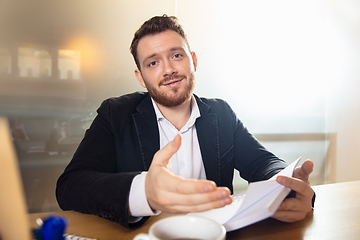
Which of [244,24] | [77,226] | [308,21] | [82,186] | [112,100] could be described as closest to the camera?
[77,226]

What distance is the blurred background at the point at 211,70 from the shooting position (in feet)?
6.75

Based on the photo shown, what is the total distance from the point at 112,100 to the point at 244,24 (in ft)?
5.86

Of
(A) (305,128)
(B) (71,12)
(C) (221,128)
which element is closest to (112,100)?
(C) (221,128)

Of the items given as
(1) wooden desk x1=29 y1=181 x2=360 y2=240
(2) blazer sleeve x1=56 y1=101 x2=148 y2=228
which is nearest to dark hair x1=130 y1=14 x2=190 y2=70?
(2) blazer sleeve x1=56 y1=101 x2=148 y2=228

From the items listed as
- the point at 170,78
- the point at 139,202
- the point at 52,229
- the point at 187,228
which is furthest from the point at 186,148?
the point at 52,229

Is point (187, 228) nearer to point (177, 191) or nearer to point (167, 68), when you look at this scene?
point (177, 191)

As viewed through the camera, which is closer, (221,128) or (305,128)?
(221,128)

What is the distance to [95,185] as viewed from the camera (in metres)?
0.83

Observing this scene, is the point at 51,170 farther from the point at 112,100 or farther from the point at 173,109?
the point at 173,109

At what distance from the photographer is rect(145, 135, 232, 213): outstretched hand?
529 millimetres

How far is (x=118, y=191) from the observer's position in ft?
2.51

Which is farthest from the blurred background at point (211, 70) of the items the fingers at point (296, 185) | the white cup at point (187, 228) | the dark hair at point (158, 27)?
the white cup at point (187, 228)

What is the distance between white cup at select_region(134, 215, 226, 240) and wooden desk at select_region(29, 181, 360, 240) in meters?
0.22

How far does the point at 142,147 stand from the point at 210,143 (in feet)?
1.09
